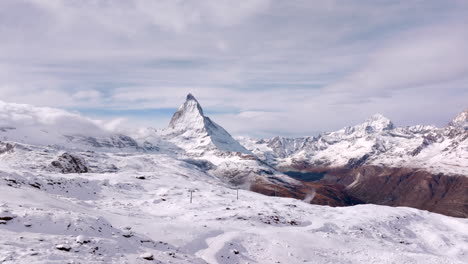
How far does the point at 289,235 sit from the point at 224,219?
43.5ft

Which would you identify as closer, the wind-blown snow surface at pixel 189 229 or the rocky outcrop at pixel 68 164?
the wind-blown snow surface at pixel 189 229

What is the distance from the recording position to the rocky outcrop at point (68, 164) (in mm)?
110744

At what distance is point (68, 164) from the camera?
115438 millimetres

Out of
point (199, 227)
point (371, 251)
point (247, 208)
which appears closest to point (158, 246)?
point (199, 227)

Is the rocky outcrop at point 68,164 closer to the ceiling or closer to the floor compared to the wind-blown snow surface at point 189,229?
closer to the ceiling

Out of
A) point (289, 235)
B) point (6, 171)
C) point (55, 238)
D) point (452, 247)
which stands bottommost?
point (452, 247)

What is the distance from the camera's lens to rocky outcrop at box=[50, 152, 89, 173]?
110744 mm

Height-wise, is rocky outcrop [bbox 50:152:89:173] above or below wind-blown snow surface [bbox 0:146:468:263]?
above

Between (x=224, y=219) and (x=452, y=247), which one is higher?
(x=224, y=219)

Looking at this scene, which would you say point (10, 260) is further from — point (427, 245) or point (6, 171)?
point (427, 245)

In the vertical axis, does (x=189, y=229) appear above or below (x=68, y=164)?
below

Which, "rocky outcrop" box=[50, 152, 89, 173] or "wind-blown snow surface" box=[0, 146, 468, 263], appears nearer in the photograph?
"wind-blown snow surface" box=[0, 146, 468, 263]

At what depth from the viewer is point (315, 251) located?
122 feet

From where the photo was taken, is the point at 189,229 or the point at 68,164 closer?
the point at 189,229
